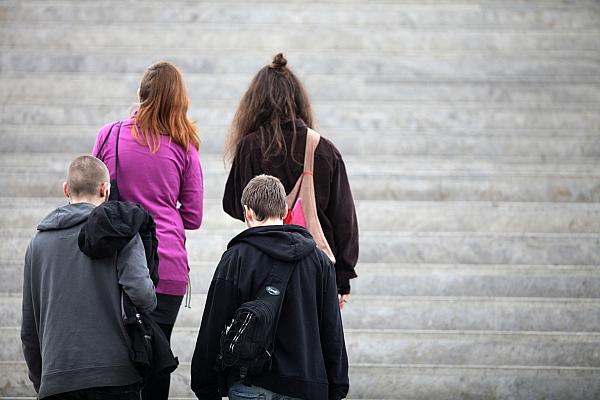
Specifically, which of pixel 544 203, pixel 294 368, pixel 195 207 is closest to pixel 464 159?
pixel 544 203

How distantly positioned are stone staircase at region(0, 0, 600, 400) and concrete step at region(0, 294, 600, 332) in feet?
0.04

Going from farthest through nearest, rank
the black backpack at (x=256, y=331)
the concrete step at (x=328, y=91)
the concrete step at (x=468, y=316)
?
the concrete step at (x=328, y=91) → the concrete step at (x=468, y=316) → the black backpack at (x=256, y=331)

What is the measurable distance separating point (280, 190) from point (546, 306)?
244 cm

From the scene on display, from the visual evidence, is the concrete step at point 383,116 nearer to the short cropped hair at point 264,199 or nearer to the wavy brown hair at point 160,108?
the wavy brown hair at point 160,108

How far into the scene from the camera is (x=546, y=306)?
5531 millimetres

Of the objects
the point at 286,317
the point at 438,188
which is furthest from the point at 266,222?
the point at 438,188

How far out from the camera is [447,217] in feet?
20.7

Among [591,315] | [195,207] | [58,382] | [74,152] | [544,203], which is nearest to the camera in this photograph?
[58,382]

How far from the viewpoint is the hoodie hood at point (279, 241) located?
3566mm

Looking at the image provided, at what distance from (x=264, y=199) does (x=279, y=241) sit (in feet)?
0.58

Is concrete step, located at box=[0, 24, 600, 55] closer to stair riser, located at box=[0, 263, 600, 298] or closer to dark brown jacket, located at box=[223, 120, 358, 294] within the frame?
stair riser, located at box=[0, 263, 600, 298]

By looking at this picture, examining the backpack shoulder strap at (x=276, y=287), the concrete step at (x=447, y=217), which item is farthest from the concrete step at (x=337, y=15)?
the backpack shoulder strap at (x=276, y=287)

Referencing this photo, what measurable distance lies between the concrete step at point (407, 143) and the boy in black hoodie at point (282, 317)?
3605 mm

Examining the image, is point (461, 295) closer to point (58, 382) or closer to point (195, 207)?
point (195, 207)
